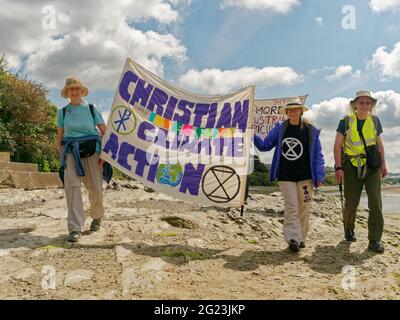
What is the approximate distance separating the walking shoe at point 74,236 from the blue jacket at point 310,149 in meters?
2.55

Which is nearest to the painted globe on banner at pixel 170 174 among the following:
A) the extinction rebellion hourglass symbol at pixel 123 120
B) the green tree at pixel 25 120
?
the extinction rebellion hourglass symbol at pixel 123 120

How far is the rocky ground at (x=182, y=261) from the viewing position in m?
3.49

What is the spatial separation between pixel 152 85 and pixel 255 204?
204 inches

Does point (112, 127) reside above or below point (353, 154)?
above

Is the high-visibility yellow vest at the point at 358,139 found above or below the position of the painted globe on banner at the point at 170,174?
above

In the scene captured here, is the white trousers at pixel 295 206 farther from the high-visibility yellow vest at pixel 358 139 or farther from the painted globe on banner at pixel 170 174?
the painted globe on banner at pixel 170 174

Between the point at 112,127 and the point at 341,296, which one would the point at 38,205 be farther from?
the point at 341,296

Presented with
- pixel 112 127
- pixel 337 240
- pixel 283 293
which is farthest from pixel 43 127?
pixel 283 293

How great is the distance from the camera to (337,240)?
19.9 feet

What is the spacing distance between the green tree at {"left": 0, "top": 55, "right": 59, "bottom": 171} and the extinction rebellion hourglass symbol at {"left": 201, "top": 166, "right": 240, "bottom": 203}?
13.8 meters

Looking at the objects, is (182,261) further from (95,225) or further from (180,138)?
(180,138)

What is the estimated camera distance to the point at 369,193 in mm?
5281

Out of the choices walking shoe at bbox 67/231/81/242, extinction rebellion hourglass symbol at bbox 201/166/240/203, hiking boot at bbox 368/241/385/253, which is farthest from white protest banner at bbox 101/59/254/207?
hiking boot at bbox 368/241/385/253

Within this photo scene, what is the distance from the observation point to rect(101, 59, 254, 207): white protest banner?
540 centimetres
